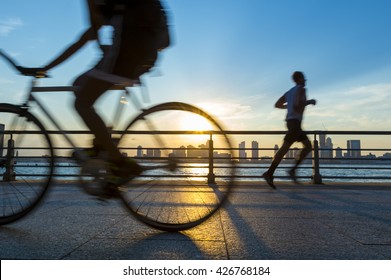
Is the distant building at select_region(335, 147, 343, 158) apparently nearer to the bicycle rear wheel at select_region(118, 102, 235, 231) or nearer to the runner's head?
the runner's head

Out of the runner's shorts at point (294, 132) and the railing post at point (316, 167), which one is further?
the railing post at point (316, 167)

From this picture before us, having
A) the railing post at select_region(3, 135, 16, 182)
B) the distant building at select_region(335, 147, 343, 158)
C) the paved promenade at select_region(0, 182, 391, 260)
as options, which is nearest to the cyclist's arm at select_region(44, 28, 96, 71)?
the railing post at select_region(3, 135, 16, 182)

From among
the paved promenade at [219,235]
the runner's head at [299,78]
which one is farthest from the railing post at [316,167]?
the paved promenade at [219,235]

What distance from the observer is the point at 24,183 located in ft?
10.5

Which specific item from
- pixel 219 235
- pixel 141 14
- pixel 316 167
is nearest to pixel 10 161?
pixel 141 14

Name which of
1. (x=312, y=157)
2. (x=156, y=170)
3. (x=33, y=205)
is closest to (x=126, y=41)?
(x=156, y=170)

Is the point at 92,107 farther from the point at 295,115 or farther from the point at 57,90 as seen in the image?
the point at 295,115

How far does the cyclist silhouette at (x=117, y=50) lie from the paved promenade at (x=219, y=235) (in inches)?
21.9

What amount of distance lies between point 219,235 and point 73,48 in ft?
5.60

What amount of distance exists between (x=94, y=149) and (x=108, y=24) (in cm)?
86

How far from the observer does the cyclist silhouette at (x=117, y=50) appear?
220 centimetres

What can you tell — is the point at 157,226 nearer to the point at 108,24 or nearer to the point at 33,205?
the point at 33,205

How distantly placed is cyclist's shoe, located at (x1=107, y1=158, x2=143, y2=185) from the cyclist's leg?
2.1 inches

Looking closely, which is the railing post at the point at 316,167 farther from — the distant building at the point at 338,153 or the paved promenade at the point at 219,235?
the paved promenade at the point at 219,235
